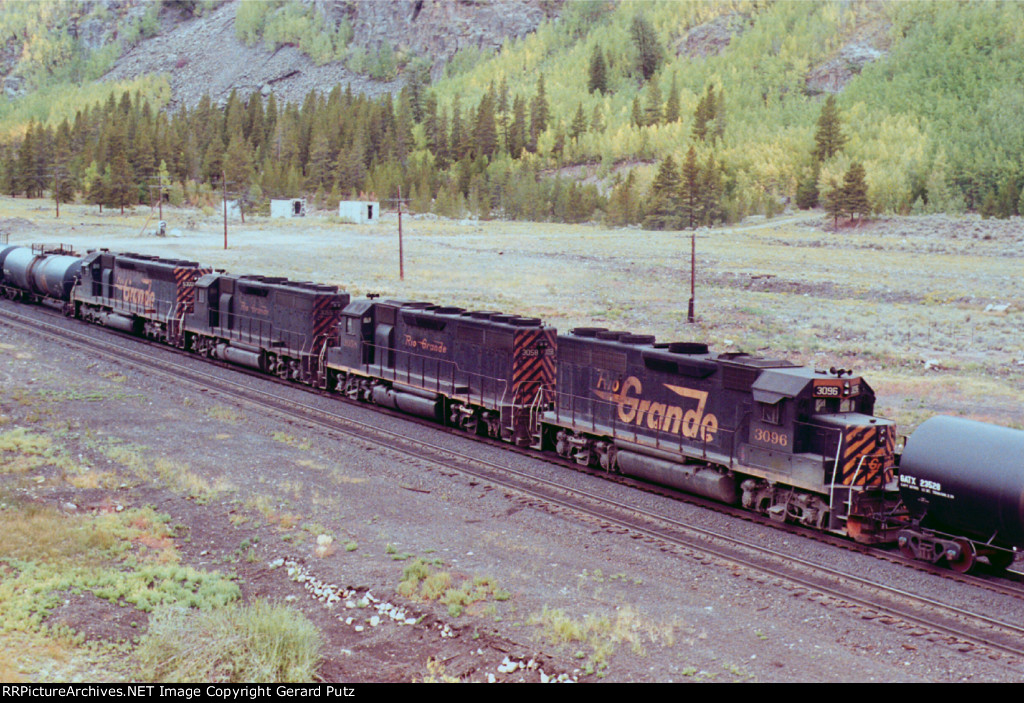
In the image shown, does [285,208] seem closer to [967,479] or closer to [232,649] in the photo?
[967,479]

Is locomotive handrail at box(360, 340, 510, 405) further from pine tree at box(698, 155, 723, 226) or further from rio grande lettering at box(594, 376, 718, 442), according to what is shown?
pine tree at box(698, 155, 723, 226)

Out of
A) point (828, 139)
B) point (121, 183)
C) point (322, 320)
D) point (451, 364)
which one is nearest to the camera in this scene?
point (451, 364)

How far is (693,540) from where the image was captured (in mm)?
16984

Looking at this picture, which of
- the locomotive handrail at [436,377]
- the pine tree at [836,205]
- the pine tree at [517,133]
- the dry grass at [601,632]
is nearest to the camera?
the dry grass at [601,632]

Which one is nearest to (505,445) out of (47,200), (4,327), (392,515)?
(392,515)

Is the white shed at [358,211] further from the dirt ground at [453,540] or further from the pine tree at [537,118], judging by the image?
the dirt ground at [453,540]

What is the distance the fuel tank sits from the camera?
1440cm

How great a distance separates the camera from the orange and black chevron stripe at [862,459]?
1659 centimetres

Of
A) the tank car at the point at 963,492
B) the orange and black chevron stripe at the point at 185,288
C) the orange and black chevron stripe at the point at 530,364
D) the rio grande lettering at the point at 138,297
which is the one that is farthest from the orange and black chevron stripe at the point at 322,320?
the tank car at the point at 963,492

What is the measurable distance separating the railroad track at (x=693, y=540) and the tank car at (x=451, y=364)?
4.02ft

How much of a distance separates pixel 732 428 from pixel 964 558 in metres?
4.88

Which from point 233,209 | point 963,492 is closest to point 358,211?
point 233,209

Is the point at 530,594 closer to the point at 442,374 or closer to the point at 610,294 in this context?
the point at 442,374
